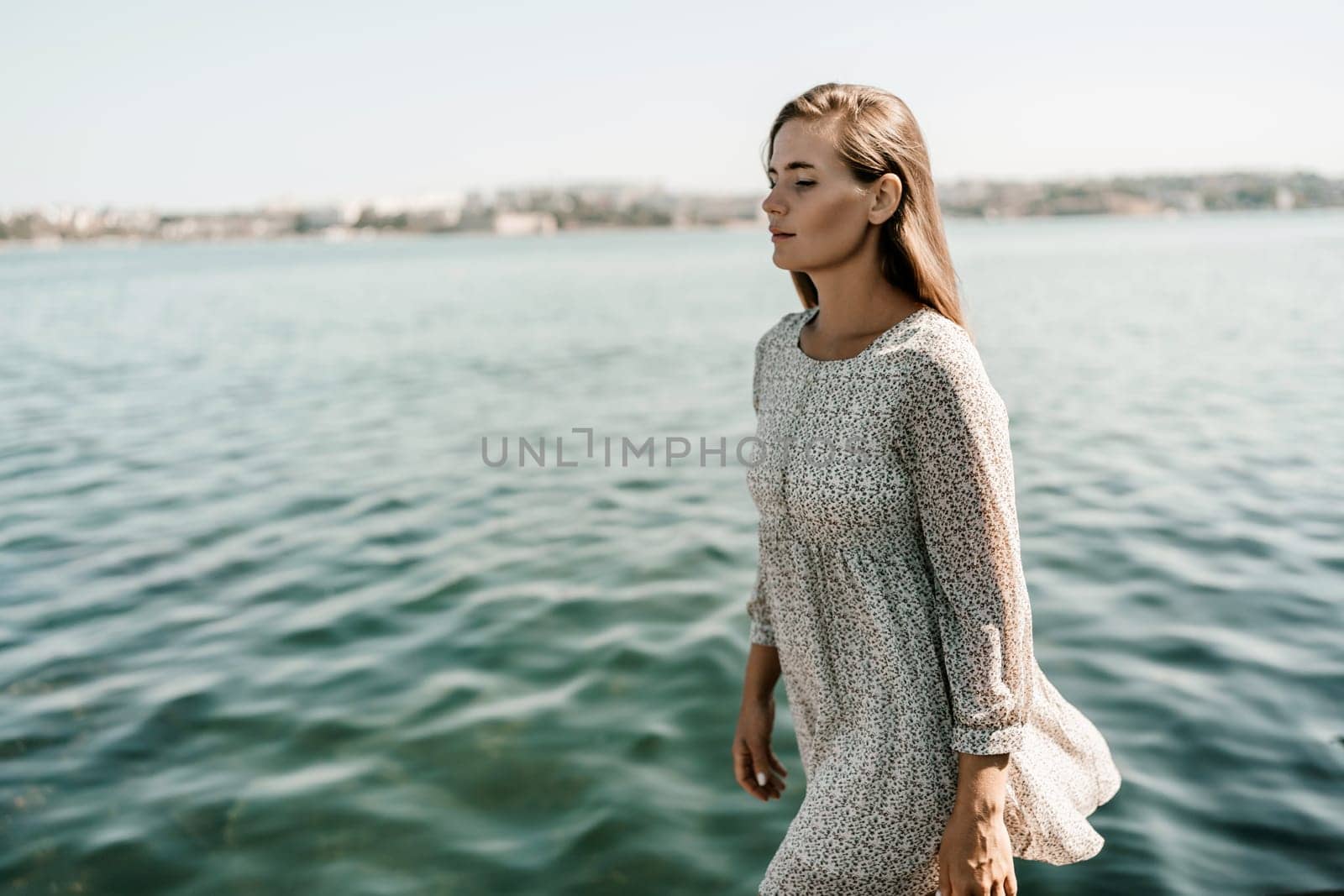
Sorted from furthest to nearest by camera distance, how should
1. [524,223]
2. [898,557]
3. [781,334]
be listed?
1. [524,223]
2. [781,334]
3. [898,557]

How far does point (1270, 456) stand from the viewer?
34.2 feet

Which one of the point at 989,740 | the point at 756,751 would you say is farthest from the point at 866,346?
the point at 756,751

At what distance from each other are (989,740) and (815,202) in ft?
3.58

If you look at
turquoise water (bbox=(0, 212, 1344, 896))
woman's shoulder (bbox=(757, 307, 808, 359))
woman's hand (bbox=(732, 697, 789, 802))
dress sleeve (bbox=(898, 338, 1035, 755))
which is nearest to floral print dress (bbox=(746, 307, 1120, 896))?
dress sleeve (bbox=(898, 338, 1035, 755))

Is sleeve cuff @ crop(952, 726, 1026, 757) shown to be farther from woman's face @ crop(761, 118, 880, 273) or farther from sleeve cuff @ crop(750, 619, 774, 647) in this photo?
woman's face @ crop(761, 118, 880, 273)

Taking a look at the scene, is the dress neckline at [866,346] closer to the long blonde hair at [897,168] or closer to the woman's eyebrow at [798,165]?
the long blonde hair at [897,168]

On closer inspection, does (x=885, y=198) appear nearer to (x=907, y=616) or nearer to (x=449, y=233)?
(x=907, y=616)

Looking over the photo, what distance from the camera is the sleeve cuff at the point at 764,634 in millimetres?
2557

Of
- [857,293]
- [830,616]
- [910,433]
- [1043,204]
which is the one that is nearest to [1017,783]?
[830,616]

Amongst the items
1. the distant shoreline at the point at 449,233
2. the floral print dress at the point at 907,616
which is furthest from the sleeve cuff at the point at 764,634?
the distant shoreline at the point at 449,233

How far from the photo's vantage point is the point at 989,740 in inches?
74.0

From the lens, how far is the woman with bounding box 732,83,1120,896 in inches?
73.9

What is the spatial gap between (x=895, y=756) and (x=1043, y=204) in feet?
419

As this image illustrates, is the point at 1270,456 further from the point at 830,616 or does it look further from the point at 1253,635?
the point at 830,616
